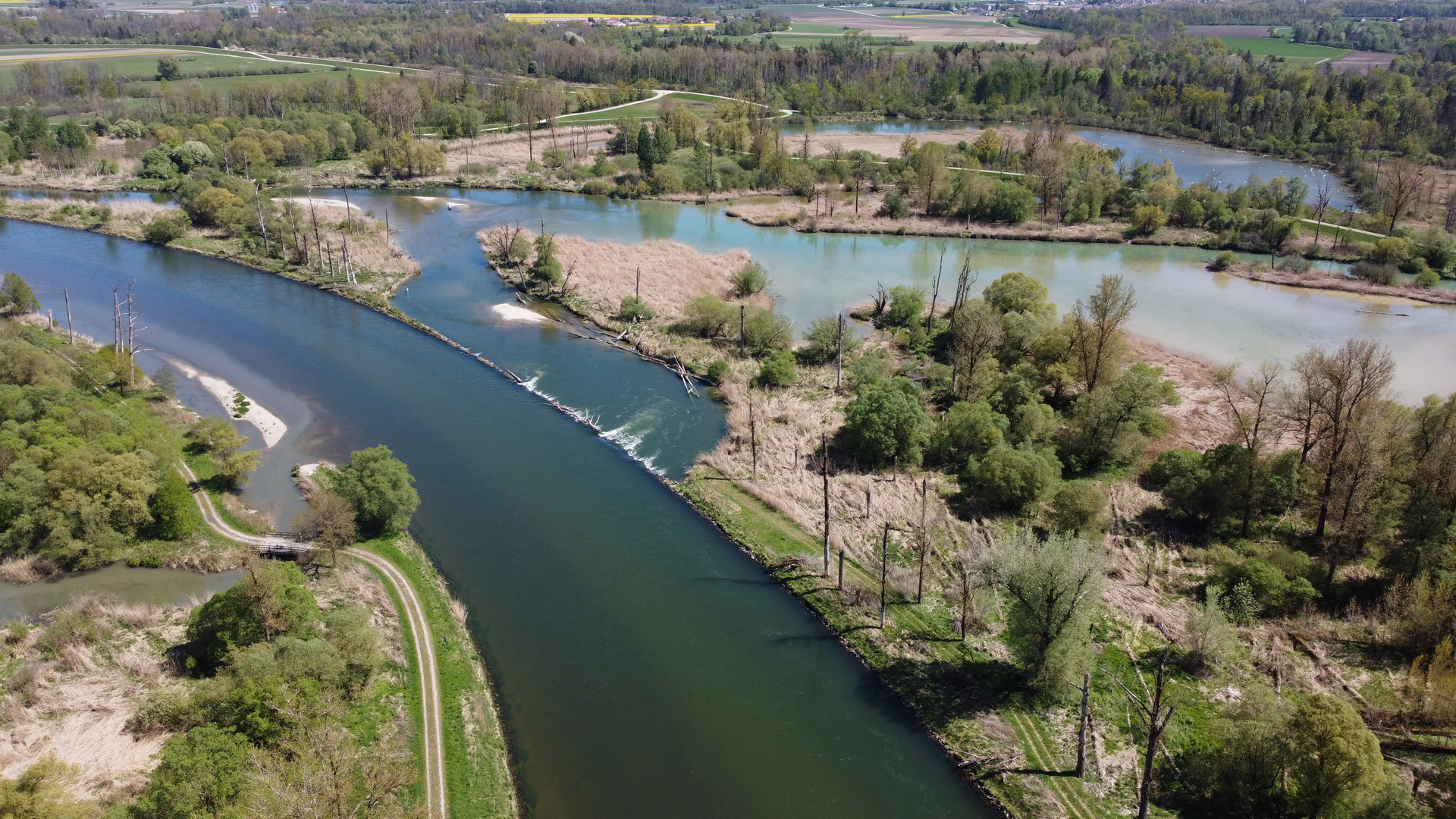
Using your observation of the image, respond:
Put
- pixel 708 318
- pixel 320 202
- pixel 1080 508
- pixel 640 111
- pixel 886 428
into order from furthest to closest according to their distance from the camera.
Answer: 1. pixel 640 111
2. pixel 320 202
3. pixel 708 318
4. pixel 886 428
5. pixel 1080 508

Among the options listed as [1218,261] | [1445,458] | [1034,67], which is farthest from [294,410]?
[1034,67]

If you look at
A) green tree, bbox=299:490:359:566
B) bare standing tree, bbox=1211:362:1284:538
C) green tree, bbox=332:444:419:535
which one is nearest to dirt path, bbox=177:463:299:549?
green tree, bbox=299:490:359:566

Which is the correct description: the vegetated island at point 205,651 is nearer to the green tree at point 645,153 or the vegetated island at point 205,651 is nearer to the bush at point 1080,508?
the bush at point 1080,508

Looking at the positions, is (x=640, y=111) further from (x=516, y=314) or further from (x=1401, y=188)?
(x=1401, y=188)

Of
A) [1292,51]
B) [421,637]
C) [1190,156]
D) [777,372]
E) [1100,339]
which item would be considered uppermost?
[1292,51]

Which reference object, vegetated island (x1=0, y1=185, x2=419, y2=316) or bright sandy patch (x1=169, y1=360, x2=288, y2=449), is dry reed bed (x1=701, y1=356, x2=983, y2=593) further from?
vegetated island (x1=0, y1=185, x2=419, y2=316)

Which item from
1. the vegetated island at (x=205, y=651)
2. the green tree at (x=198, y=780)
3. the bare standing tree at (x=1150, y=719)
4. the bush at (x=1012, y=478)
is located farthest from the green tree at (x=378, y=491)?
the bare standing tree at (x=1150, y=719)

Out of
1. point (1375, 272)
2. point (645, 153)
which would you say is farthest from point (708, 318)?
point (1375, 272)
